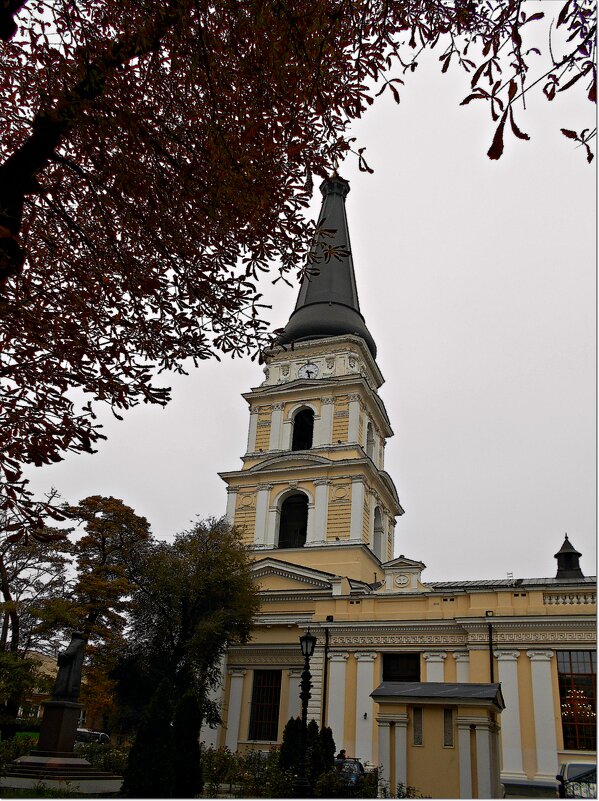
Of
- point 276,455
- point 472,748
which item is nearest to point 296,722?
point 472,748

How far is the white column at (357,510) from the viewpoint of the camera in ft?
102

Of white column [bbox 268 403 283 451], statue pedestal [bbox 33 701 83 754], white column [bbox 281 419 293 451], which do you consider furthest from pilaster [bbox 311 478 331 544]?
statue pedestal [bbox 33 701 83 754]

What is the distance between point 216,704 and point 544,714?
12.4 meters

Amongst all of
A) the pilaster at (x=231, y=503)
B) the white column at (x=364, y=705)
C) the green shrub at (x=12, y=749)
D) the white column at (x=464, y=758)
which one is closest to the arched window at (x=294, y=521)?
the pilaster at (x=231, y=503)

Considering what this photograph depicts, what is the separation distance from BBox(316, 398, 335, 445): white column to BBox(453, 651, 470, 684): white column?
1290cm

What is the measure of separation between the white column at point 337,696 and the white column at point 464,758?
30.2 ft

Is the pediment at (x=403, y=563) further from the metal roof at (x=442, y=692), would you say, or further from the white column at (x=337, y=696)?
the metal roof at (x=442, y=692)

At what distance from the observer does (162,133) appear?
6.25 m

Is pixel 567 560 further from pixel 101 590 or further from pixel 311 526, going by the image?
pixel 101 590

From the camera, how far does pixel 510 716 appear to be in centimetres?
2195

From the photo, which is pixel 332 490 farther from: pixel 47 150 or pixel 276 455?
pixel 47 150

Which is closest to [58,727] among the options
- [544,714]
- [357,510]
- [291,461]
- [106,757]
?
[106,757]

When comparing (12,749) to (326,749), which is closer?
(12,749)

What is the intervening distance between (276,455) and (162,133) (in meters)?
28.6
